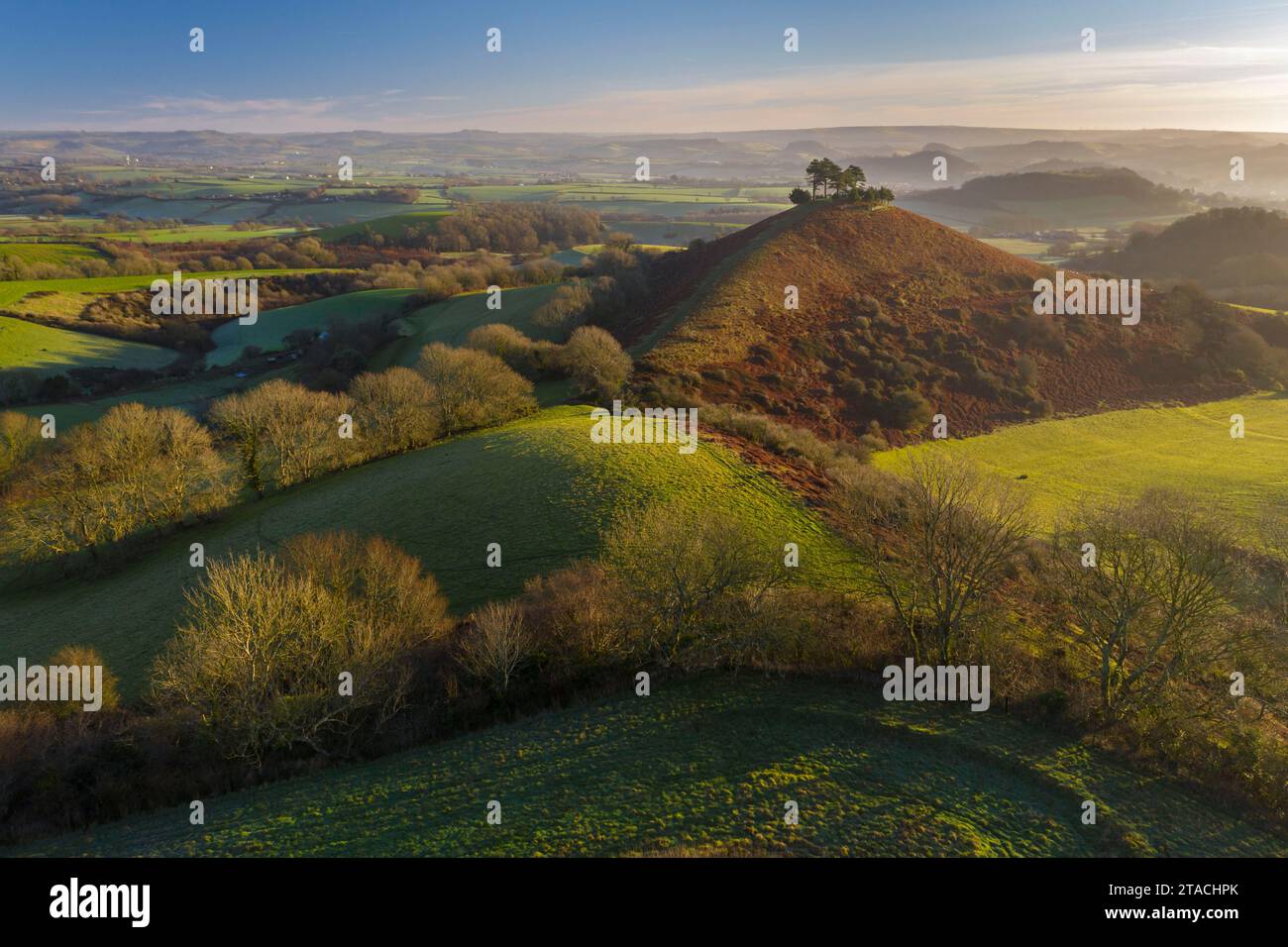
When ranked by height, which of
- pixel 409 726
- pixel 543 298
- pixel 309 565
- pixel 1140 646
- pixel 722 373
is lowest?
pixel 409 726

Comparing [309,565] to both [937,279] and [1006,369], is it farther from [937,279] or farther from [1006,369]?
[937,279]

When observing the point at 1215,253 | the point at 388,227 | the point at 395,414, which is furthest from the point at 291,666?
the point at 1215,253

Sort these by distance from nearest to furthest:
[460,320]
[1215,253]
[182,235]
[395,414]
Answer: [395,414] < [460,320] < [1215,253] < [182,235]

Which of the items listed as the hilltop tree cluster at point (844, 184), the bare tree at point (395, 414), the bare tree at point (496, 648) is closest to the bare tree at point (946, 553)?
the bare tree at point (496, 648)

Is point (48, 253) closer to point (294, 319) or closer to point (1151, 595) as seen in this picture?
point (294, 319)

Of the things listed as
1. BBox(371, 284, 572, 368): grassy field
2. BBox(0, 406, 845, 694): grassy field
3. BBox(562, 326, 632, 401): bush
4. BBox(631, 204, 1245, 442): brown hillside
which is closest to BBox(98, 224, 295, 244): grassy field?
BBox(371, 284, 572, 368): grassy field

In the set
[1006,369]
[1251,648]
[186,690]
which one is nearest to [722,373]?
[1006,369]
